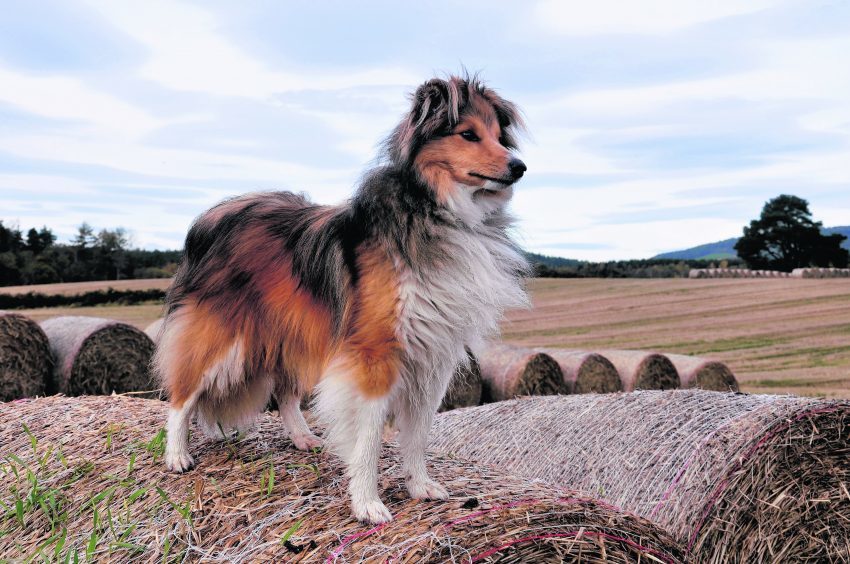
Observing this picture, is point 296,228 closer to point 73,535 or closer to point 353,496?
point 353,496

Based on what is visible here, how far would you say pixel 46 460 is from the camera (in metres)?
4.48

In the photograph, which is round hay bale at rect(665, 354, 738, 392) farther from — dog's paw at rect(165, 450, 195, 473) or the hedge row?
the hedge row

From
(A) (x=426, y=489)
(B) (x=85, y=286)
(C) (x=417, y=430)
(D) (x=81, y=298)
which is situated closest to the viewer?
(A) (x=426, y=489)

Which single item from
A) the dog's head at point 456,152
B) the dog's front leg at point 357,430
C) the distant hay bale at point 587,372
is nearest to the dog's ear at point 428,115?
the dog's head at point 456,152

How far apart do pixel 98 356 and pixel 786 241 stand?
76.5 ft

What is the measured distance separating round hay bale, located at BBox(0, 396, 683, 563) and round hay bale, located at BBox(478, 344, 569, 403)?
13.8 feet

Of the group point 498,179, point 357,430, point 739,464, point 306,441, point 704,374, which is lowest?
point 704,374

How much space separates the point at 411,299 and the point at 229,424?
1644mm

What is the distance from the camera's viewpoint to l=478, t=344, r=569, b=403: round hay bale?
8.45 metres

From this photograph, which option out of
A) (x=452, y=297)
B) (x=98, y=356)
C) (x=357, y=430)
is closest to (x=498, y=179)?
(x=452, y=297)

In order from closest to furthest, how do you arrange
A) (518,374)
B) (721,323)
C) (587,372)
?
(518,374)
(587,372)
(721,323)

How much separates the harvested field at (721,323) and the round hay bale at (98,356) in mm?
5059

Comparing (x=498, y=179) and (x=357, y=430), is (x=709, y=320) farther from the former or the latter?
(x=357, y=430)

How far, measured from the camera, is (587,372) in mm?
8797
